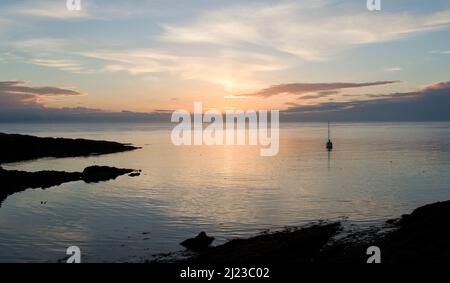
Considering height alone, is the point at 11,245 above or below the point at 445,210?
below

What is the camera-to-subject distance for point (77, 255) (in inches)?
1104

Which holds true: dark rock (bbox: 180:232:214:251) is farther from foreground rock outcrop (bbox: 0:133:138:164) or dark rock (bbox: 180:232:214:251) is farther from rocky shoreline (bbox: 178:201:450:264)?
foreground rock outcrop (bbox: 0:133:138:164)

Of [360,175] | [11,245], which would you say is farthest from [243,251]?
[360,175]

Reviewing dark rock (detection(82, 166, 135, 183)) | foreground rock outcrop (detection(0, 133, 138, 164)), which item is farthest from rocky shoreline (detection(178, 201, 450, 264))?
foreground rock outcrop (detection(0, 133, 138, 164))

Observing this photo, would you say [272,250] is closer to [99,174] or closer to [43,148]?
[99,174]

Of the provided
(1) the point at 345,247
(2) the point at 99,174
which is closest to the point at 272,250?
(1) the point at 345,247


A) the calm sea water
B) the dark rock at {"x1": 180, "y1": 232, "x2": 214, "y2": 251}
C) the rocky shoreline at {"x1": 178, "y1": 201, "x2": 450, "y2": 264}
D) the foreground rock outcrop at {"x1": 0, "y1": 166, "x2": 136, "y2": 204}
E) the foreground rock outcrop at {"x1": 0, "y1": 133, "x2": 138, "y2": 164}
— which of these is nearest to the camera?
the rocky shoreline at {"x1": 178, "y1": 201, "x2": 450, "y2": 264}

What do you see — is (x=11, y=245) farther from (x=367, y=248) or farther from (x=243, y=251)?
(x=367, y=248)

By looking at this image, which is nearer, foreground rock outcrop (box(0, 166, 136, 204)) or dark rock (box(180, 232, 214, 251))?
dark rock (box(180, 232, 214, 251))

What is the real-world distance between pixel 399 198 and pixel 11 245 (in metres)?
42.6

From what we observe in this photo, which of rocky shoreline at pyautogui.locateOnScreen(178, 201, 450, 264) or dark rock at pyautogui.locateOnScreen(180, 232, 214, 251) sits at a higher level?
rocky shoreline at pyautogui.locateOnScreen(178, 201, 450, 264)

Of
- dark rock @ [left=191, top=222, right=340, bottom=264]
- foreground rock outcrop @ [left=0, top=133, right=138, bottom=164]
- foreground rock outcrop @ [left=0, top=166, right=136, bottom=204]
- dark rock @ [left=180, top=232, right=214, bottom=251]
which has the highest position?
foreground rock outcrop @ [left=0, top=133, right=138, bottom=164]

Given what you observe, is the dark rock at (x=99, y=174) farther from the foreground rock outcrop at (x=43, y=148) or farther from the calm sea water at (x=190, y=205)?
the foreground rock outcrop at (x=43, y=148)

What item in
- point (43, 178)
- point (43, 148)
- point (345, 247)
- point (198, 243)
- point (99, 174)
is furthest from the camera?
point (43, 148)
